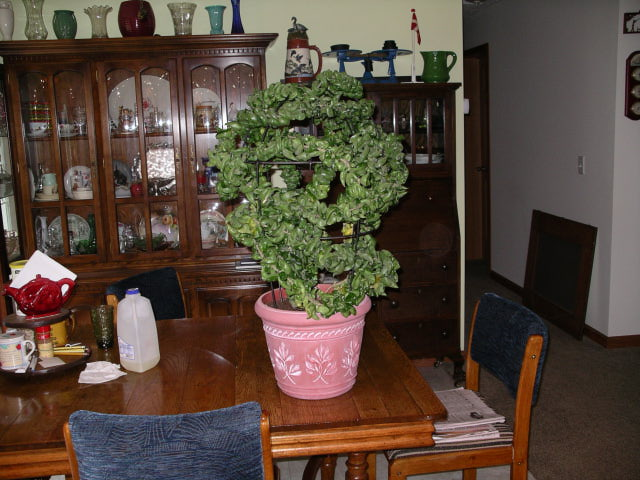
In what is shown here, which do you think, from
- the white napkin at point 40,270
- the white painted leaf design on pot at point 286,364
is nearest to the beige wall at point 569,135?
the white painted leaf design on pot at point 286,364

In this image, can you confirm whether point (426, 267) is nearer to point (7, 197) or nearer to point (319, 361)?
point (319, 361)

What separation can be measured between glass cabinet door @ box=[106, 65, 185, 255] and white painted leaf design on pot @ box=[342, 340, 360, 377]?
196cm

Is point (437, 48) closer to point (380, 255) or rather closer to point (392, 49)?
point (392, 49)

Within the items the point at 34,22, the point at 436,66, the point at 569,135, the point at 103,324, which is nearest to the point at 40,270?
the point at 103,324

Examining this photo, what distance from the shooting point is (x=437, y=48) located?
3568mm

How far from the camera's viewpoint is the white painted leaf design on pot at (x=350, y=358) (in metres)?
1.51

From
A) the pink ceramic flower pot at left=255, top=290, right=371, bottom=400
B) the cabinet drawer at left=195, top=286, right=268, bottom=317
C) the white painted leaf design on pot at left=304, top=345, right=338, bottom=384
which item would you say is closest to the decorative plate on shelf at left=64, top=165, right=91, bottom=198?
the cabinet drawer at left=195, top=286, right=268, bottom=317

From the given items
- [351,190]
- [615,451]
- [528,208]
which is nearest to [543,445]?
[615,451]

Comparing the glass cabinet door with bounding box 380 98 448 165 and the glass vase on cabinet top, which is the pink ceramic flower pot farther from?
the glass vase on cabinet top

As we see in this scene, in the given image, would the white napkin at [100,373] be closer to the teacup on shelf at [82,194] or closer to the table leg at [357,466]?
the table leg at [357,466]

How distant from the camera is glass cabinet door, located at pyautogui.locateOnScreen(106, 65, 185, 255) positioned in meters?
3.22

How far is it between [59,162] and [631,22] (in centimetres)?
323

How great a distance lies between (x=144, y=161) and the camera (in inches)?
129

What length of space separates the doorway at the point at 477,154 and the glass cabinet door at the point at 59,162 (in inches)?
143
